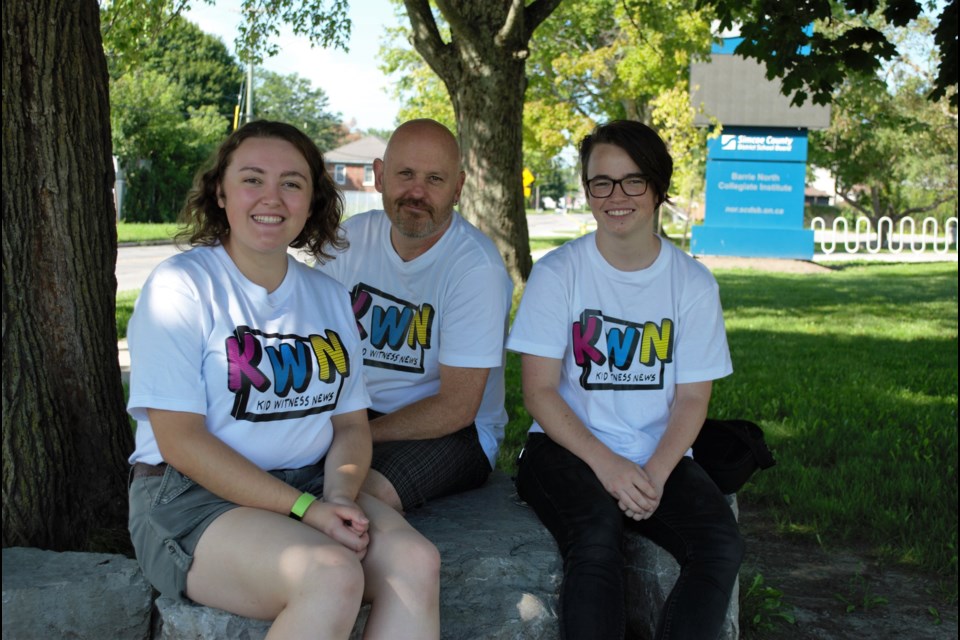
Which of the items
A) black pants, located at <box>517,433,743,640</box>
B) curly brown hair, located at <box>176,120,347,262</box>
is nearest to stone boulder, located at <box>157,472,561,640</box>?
black pants, located at <box>517,433,743,640</box>

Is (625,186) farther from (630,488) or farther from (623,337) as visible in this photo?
(630,488)

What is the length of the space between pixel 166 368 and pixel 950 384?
7.29 meters

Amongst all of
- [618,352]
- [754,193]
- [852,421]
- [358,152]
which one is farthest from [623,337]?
[358,152]

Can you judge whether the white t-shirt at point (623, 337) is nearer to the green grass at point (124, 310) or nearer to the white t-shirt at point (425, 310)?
the white t-shirt at point (425, 310)

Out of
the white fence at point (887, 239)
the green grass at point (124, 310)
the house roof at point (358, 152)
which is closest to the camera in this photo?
the green grass at point (124, 310)

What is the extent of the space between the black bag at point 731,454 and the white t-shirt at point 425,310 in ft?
2.59

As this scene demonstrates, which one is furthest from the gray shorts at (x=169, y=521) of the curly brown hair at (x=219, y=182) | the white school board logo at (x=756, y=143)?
the white school board logo at (x=756, y=143)

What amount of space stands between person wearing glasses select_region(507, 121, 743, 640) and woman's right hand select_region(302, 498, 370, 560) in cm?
80

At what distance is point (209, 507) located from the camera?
2631 mm

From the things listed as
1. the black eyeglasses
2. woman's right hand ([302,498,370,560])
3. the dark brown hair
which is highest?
the dark brown hair

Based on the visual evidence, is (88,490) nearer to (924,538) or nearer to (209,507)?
(209,507)

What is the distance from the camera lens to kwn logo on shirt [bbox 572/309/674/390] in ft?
11.1

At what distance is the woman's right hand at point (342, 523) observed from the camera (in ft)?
8.49

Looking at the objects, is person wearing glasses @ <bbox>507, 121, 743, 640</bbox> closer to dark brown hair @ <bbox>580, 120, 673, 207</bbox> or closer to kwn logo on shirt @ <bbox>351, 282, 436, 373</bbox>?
dark brown hair @ <bbox>580, 120, 673, 207</bbox>
